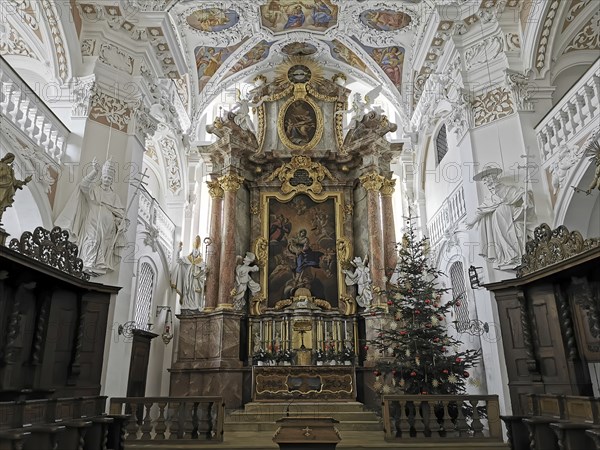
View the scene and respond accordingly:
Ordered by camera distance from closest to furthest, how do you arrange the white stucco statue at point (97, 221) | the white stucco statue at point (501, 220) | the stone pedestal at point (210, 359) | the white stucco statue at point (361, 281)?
the white stucco statue at point (501, 220) → the white stucco statue at point (97, 221) → the stone pedestal at point (210, 359) → the white stucco statue at point (361, 281)

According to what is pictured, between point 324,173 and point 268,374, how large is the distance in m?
5.80

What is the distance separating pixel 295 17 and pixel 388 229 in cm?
682

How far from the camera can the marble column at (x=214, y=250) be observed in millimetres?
12422

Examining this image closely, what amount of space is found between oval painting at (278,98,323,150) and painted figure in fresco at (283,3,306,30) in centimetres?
226

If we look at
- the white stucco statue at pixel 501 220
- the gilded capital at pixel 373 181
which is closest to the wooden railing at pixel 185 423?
the white stucco statue at pixel 501 220

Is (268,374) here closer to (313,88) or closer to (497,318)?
(497,318)

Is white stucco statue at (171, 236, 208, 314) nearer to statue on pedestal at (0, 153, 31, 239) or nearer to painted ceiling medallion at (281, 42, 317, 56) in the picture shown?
statue on pedestal at (0, 153, 31, 239)

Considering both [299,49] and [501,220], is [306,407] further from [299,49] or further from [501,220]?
[299,49]

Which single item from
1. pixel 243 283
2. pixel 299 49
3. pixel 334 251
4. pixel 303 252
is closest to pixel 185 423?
pixel 243 283

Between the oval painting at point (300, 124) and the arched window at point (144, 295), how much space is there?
529cm

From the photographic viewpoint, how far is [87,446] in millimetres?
6496

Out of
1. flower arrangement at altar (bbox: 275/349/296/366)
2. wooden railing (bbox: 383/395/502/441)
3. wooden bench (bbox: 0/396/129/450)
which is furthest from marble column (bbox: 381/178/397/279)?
wooden bench (bbox: 0/396/129/450)

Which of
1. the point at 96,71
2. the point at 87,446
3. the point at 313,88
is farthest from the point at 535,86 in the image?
the point at 87,446

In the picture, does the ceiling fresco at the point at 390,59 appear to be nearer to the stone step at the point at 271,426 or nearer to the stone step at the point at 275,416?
the stone step at the point at 275,416
